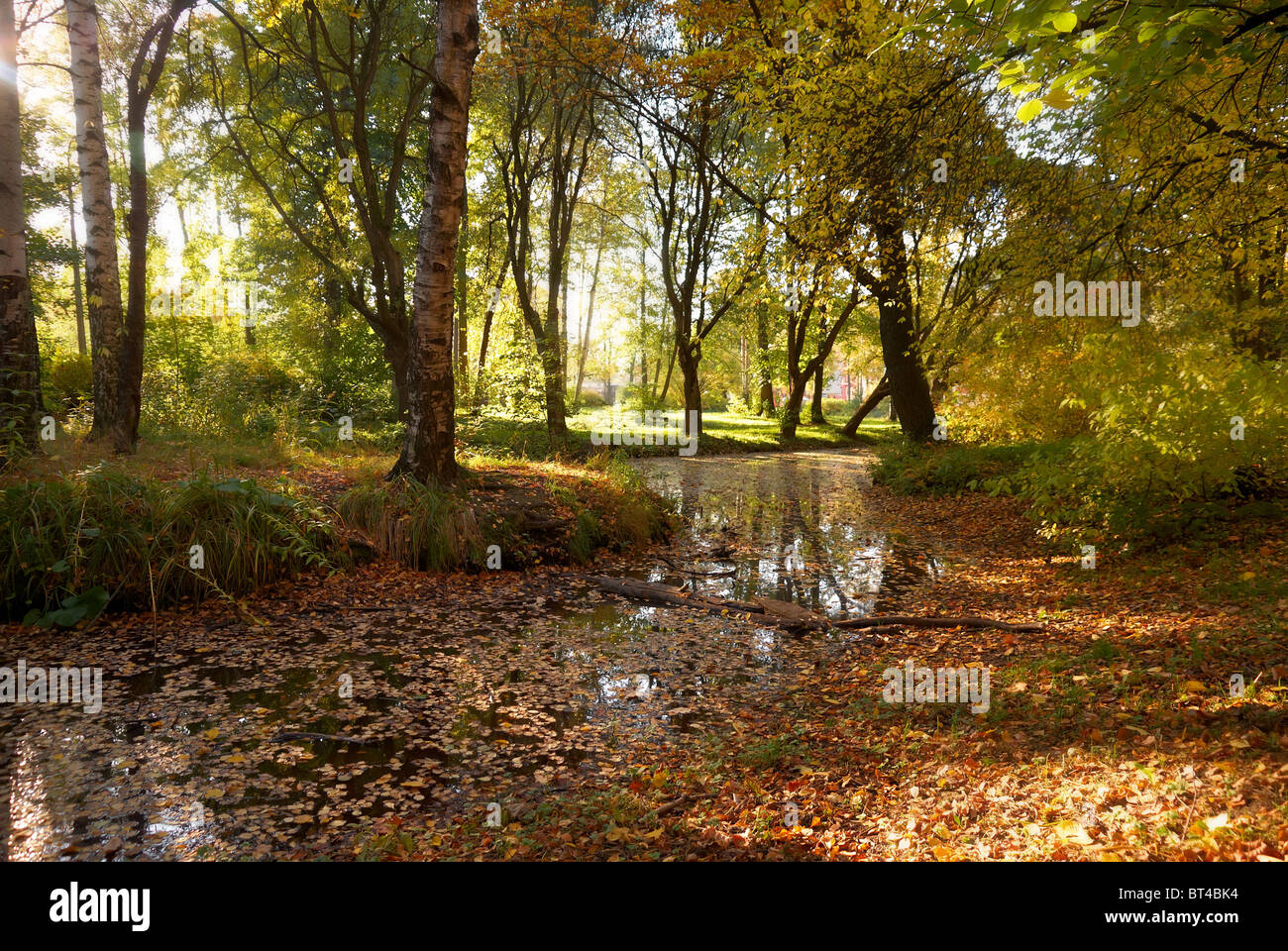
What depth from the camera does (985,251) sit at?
10.9 meters

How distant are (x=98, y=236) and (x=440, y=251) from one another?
4587mm

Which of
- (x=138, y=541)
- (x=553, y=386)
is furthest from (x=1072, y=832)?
(x=553, y=386)

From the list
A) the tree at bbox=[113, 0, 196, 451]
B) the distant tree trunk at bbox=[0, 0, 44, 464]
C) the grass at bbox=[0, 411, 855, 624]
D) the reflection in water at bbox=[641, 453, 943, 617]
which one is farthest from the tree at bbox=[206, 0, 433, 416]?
the reflection in water at bbox=[641, 453, 943, 617]

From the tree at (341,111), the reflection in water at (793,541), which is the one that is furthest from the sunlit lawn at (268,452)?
the reflection in water at (793,541)

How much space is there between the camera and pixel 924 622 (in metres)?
6.50

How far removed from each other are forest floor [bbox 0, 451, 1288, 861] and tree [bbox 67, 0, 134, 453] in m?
4.72

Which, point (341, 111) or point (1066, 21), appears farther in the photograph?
point (341, 111)

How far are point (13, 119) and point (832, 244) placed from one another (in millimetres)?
9345

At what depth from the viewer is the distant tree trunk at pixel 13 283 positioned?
23.1ft

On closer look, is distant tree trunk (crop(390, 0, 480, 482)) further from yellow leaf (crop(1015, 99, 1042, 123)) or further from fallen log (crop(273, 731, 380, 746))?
yellow leaf (crop(1015, 99, 1042, 123))

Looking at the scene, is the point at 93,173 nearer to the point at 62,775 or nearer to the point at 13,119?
the point at 13,119

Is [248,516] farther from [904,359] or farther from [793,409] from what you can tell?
[793,409]

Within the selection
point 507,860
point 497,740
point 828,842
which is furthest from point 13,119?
point 828,842

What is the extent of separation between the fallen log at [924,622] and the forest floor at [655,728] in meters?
0.13
